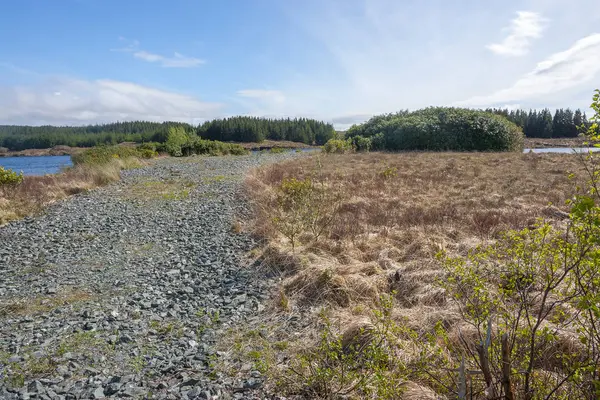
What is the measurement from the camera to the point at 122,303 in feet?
15.5

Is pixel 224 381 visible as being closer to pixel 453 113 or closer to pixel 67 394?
pixel 67 394

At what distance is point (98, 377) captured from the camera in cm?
321

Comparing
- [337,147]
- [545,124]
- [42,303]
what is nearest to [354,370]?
[42,303]

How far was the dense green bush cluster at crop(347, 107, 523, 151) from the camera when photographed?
29797 mm

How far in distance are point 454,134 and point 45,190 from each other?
29.7 metres

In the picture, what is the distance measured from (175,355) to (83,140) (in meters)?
103

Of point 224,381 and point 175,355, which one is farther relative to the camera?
point 175,355

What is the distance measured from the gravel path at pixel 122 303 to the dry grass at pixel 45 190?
1.03 metres

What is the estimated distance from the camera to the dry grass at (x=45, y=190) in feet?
33.2

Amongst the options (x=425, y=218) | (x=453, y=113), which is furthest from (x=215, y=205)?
(x=453, y=113)

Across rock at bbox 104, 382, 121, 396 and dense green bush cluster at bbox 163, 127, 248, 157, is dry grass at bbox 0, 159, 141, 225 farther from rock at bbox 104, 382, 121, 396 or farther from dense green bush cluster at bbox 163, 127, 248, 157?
dense green bush cluster at bbox 163, 127, 248, 157

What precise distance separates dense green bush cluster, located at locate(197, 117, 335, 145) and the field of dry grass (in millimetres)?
71466

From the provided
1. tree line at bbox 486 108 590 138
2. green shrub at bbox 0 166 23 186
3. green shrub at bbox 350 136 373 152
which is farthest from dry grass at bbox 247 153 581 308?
tree line at bbox 486 108 590 138

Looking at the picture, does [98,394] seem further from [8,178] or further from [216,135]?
[216,135]
